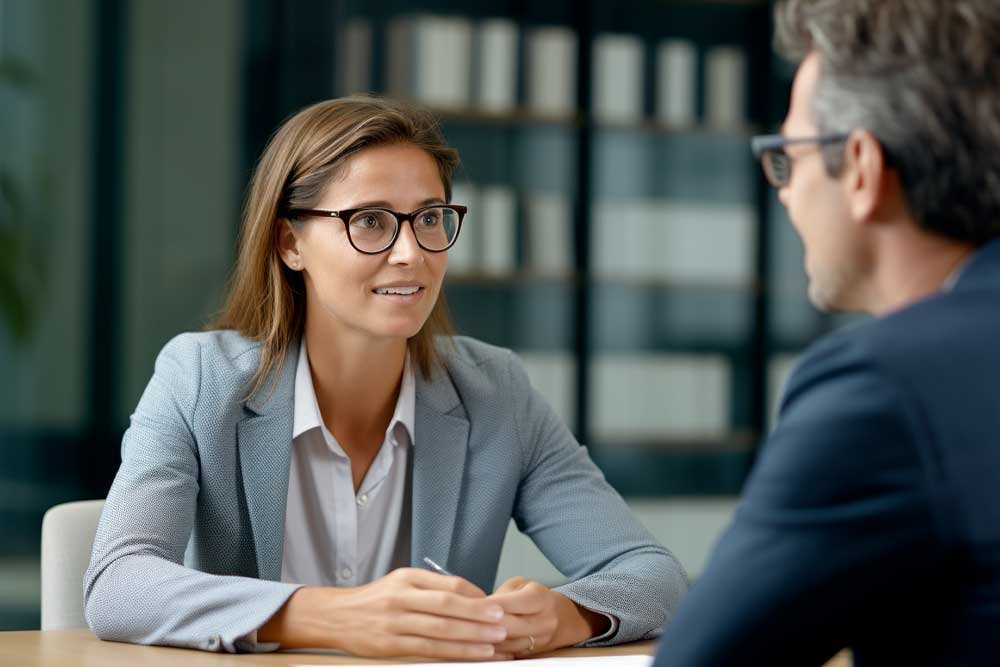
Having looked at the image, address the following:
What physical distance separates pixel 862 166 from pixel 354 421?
114cm

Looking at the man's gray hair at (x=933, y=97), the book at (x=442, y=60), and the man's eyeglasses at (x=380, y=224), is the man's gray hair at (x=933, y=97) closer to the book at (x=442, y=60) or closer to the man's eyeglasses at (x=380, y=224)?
the man's eyeglasses at (x=380, y=224)

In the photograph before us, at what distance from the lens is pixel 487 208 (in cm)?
429

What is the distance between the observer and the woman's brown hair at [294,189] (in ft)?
6.12

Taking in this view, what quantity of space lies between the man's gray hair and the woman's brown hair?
102cm

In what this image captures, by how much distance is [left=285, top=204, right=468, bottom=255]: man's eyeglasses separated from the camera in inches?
72.6

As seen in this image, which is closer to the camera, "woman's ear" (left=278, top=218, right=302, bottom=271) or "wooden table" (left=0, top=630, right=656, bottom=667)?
"wooden table" (left=0, top=630, right=656, bottom=667)

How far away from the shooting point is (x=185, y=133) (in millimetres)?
3881

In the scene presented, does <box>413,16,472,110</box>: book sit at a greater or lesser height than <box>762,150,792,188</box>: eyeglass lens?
greater

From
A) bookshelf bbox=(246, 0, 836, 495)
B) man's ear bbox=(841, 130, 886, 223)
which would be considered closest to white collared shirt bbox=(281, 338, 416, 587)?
man's ear bbox=(841, 130, 886, 223)

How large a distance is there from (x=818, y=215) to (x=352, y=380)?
1.06 metres

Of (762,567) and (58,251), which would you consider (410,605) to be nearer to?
(762,567)

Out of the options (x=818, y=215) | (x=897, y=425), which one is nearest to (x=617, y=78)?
(x=818, y=215)

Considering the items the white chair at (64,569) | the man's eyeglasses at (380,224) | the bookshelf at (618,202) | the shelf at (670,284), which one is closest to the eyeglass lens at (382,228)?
the man's eyeglasses at (380,224)

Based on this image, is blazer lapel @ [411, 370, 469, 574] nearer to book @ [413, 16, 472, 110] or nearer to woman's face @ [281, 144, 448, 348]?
woman's face @ [281, 144, 448, 348]
